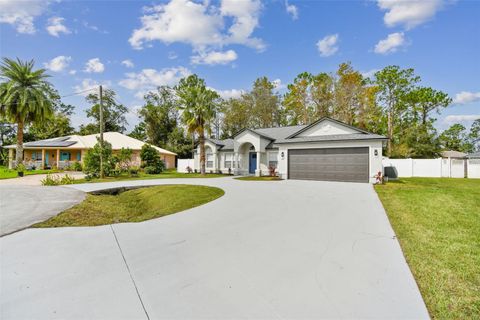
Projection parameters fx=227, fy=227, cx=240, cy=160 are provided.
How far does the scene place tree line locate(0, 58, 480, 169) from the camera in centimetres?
2322

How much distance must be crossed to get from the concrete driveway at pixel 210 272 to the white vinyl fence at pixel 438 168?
62.1 feet

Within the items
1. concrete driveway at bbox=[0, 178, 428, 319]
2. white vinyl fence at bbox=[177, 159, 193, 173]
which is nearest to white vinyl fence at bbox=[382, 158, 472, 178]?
concrete driveway at bbox=[0, 178, 428, 319]

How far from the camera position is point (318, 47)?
58.8 feet

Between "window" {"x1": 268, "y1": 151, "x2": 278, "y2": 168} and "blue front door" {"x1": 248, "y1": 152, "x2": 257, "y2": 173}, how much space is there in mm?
1934

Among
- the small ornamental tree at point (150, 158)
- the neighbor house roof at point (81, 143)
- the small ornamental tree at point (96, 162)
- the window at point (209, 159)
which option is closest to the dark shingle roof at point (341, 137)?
the window at point (209, 159)

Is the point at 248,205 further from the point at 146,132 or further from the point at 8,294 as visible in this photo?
the point at 146,132

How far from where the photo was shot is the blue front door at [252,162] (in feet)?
73.1

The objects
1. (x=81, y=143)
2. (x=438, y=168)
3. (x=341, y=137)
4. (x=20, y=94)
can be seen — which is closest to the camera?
(x=341, y=137)

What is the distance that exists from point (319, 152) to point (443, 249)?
40.4ft

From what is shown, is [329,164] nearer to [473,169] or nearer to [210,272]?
[473,169]

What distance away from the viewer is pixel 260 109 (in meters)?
35.7

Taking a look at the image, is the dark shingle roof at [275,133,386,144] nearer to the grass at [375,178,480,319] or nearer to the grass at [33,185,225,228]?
the grass at [375,178,480,319]

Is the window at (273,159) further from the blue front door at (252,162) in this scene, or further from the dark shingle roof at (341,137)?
the dark shingle roof at (341,137)

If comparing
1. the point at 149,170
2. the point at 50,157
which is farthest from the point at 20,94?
the point at 149,170
